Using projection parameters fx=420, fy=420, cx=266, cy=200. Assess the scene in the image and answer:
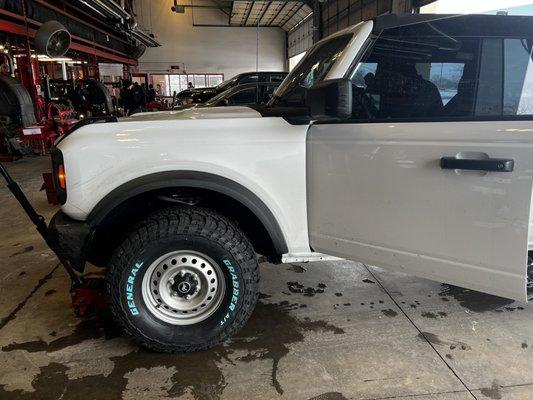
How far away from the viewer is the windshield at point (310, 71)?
8.72 feet

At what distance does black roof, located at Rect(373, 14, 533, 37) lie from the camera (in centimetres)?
249

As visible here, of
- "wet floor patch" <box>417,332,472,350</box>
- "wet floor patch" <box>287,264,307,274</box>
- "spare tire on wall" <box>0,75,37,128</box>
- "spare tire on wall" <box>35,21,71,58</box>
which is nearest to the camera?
"wet floor patch" <box>417,332,472,350</box>

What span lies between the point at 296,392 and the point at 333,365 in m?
0.32

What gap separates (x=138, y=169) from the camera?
2.33 m

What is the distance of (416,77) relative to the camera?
97.8 inches

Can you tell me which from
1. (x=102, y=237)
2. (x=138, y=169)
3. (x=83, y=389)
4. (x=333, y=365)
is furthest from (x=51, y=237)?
(x=333, y=365)

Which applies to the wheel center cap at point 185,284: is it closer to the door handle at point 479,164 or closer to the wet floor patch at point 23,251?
the door handle at point 479,164

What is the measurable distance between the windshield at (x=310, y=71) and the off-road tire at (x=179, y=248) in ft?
3.46

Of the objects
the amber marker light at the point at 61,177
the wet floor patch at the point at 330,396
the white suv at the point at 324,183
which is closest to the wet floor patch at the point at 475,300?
the white suv at the point at 324,183

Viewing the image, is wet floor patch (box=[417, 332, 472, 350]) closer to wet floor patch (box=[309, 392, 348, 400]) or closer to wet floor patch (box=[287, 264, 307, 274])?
wet floor patch (box=[309, 392, 348, 400])

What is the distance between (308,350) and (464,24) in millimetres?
2177

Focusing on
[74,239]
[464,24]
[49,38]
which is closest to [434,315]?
[464,24]

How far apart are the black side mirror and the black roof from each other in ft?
2.37

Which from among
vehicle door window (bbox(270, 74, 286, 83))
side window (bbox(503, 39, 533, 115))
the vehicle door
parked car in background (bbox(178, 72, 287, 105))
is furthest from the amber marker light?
vehicle door window (bbox(270, 74, 286, 83))
